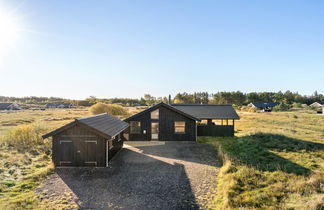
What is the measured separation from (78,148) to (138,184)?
5187 mm

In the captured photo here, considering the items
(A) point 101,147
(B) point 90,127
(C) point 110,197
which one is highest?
(B) point 90,127

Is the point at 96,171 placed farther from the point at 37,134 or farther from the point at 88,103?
the point at 88,103

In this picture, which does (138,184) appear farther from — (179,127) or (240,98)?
(240,98)

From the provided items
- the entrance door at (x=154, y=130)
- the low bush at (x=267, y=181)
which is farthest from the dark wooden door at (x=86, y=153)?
the entrance door at (x=154, y=130)

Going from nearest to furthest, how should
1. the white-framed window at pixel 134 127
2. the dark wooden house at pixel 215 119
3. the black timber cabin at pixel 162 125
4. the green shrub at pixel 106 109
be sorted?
1. the black timber cabin at pixel 162 125
2. the white-framed window at pixel 134 127
3. the dark wooden house at pixel 215 119
4. the green shrub at pixel 106 109

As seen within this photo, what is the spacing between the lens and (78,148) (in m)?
12.9

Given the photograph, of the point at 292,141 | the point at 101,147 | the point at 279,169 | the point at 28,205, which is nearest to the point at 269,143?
the point at 292,141

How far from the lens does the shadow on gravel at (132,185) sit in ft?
27.3

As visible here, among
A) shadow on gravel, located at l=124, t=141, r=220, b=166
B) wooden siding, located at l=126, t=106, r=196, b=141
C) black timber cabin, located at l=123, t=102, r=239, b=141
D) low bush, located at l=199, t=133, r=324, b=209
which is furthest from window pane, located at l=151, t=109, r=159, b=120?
low bush, located at l=199, t=133, r=324, b=209

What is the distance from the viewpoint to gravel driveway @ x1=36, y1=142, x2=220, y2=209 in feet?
27.6

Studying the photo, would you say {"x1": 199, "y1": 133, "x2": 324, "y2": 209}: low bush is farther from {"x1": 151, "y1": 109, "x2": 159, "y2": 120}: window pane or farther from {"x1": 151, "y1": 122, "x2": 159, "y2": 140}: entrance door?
{"x1": 151, "y1": 109, "x2": 159, "y2": 120}: window pane

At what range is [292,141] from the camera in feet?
63.3

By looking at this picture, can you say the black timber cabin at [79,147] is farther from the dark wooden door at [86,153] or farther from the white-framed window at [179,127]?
the white-framed window at [179,127]

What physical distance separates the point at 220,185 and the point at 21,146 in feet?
60.6
